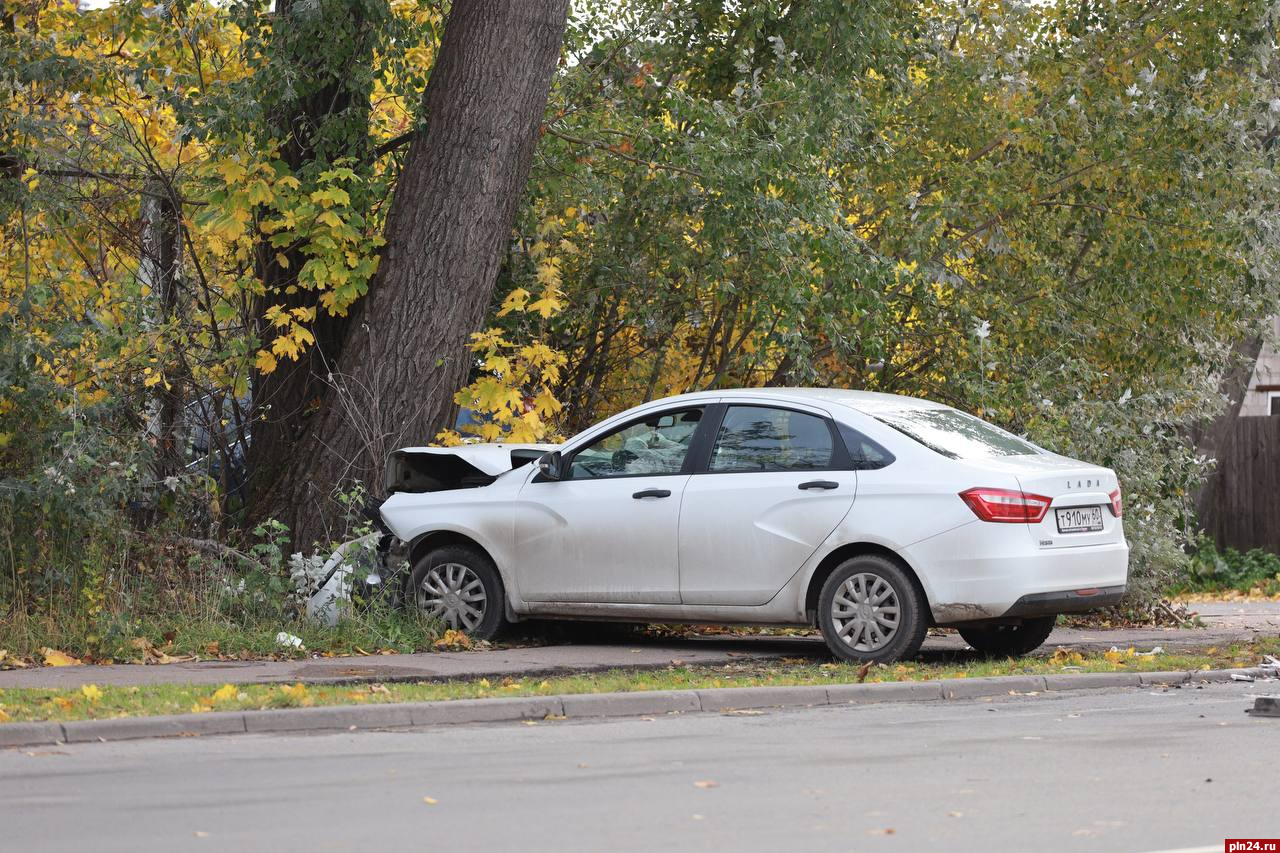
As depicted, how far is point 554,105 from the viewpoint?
52.7 ft

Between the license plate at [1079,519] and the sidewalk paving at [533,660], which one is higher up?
the license plate at [1079,519]

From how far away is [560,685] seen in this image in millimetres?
10227

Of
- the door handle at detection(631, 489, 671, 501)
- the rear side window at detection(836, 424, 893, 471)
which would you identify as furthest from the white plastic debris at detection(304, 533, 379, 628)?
the rear side window at detection(836, 424, 893, 471)

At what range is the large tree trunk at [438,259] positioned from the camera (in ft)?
45.4

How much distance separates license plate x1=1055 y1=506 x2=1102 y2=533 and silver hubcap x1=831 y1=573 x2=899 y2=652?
3.69ft

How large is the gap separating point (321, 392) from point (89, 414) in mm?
2540

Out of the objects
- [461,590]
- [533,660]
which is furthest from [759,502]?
[461,590]

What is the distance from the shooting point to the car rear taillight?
11070 mm

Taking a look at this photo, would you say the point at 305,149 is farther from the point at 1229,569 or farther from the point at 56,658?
the point at 1229,569

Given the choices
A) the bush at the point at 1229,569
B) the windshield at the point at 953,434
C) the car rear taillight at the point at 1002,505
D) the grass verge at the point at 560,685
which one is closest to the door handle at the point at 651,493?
the grass verge at the point at 560,685

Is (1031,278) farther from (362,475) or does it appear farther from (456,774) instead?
(456,774)

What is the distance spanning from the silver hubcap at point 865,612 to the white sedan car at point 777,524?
0.04 ft

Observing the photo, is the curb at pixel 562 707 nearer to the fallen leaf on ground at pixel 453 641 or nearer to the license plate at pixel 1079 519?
the license plate at pixel 1079 519

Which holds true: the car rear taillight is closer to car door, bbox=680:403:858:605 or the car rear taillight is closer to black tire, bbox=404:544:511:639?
car door, bbox=680:403:858:605
